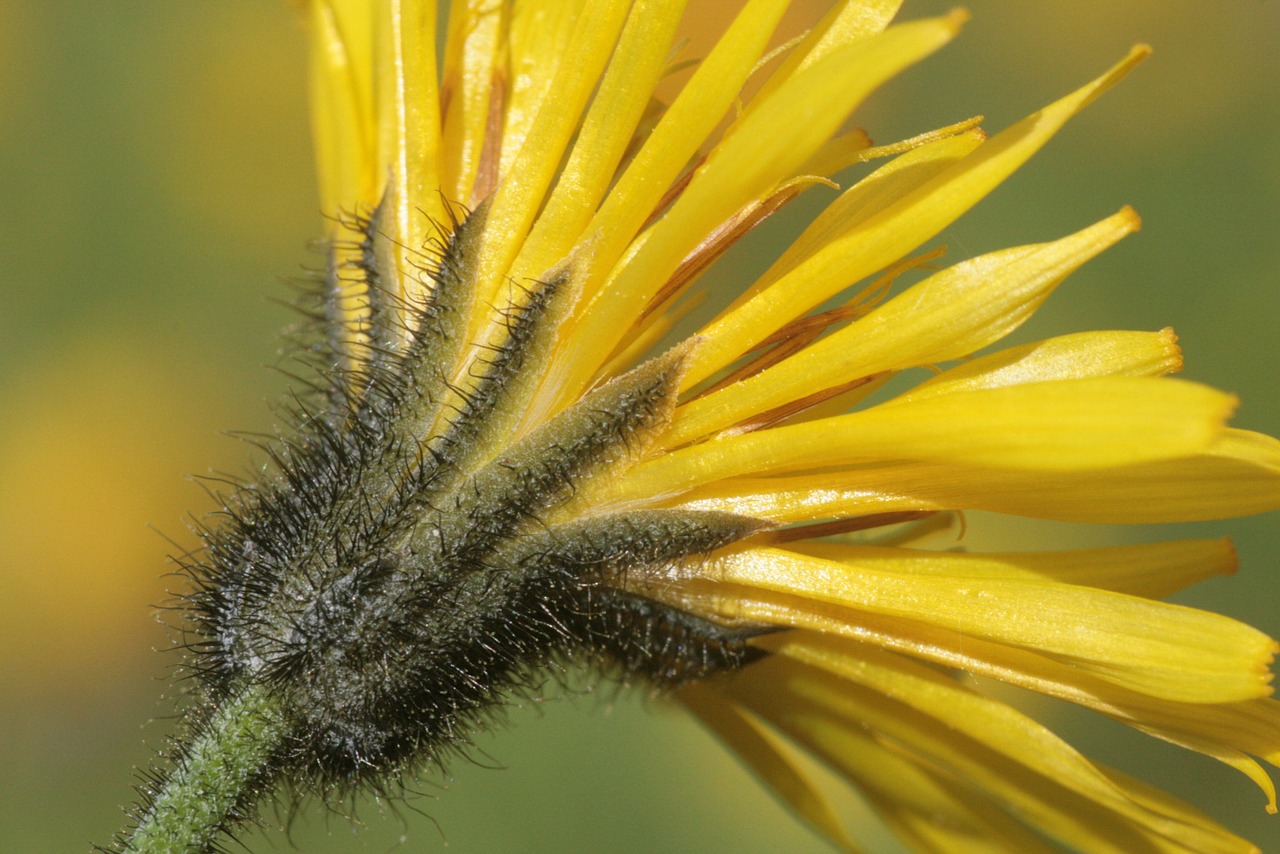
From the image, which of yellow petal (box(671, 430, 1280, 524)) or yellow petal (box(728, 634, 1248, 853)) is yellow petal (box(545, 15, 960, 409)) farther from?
yellow petal (box(728, 634, 1248, 853))

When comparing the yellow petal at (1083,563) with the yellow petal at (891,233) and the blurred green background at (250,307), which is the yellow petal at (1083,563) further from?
the blurred green background at (250,307)

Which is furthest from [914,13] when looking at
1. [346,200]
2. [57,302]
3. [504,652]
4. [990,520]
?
[504,652]

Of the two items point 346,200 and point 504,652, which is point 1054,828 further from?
point 346,200

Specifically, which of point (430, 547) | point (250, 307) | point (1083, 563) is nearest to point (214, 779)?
point (430, 547)

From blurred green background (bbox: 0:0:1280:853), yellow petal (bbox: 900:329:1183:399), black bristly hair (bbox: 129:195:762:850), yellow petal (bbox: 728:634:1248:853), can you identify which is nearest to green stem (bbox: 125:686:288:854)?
black bristly hair (bbox: 129:195:762:850)

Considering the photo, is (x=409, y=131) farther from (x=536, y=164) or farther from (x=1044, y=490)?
(x=1044, y=490)
